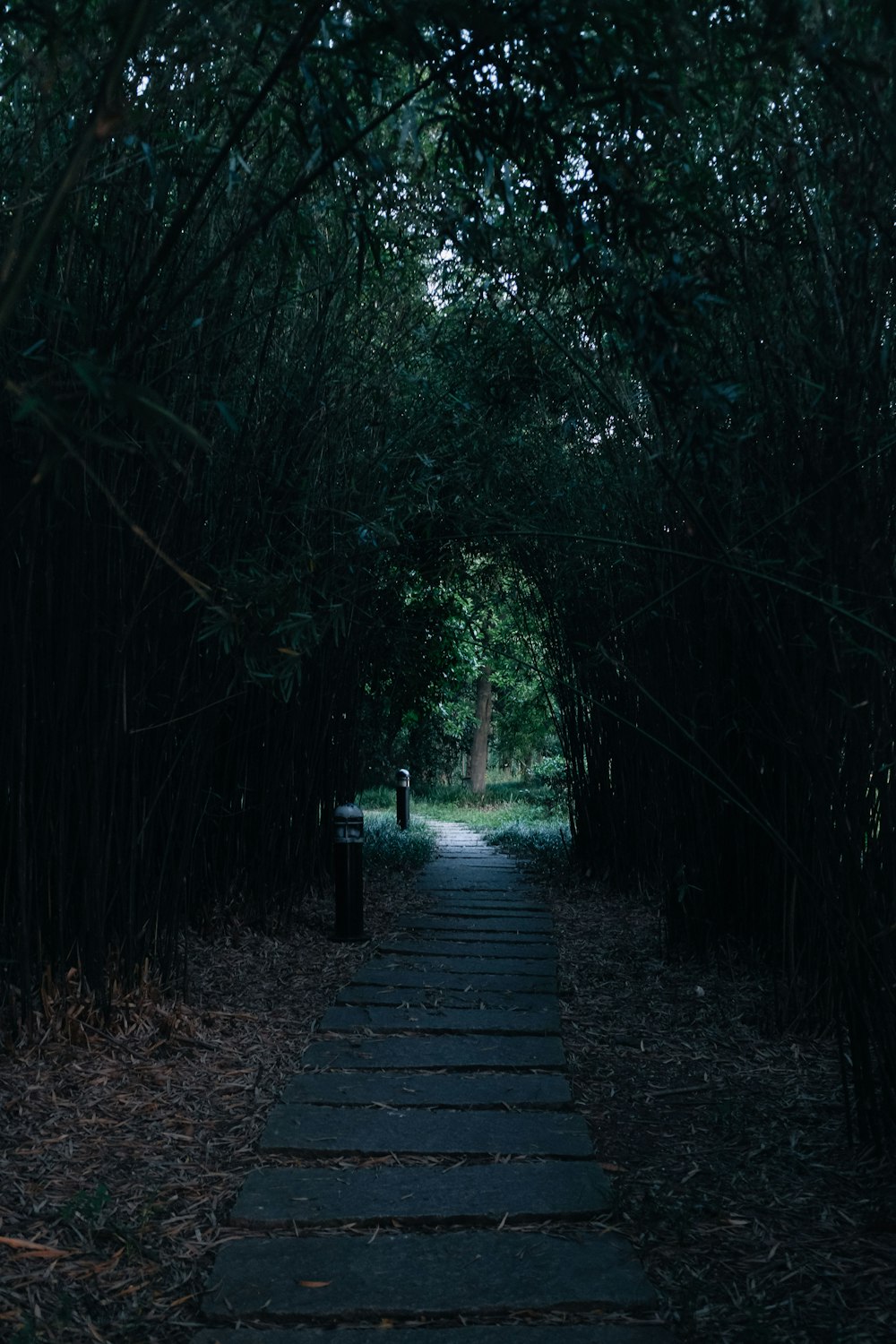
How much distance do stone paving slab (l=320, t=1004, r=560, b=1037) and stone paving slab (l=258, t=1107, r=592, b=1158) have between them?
0.65 m

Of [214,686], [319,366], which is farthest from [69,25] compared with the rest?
[214,686]

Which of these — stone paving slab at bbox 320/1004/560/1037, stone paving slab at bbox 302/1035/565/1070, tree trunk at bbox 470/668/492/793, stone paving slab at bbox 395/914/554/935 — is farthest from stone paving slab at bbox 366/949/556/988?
tree trunk at bbox 470/668/492/793

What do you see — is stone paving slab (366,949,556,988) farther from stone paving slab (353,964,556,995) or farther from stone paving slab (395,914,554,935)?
stone paving slab (395,914,554,935)

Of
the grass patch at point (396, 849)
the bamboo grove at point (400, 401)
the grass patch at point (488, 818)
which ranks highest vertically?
the bamboo grove at point (400, 401)

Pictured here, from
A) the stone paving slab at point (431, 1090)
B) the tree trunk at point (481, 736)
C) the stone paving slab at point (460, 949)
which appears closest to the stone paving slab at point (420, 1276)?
the stone paving slab at point (431, 1090)

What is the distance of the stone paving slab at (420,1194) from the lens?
1939 mm

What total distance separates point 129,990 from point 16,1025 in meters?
0.33

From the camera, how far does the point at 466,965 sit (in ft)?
13.2

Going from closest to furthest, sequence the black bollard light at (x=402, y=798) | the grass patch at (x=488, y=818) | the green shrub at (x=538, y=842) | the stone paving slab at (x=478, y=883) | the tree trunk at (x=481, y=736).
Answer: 1. the stone paving slab at (x=478, y=883)
2. the green shrub at (x=538, y=842)
3. the grass patch at (x=488, y=818)
4. the black bollard light at (x=402, y=798)
5. the tree trunk at (x=481, y=736)

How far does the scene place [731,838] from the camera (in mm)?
3516

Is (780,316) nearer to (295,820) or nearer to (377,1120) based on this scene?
(377,1120)

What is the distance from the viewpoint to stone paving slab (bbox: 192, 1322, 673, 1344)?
5.09 feet

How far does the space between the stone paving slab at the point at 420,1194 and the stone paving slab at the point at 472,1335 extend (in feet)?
1.11

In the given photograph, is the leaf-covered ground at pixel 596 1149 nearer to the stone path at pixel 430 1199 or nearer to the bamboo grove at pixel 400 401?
the stone path at pixel 430 1199
